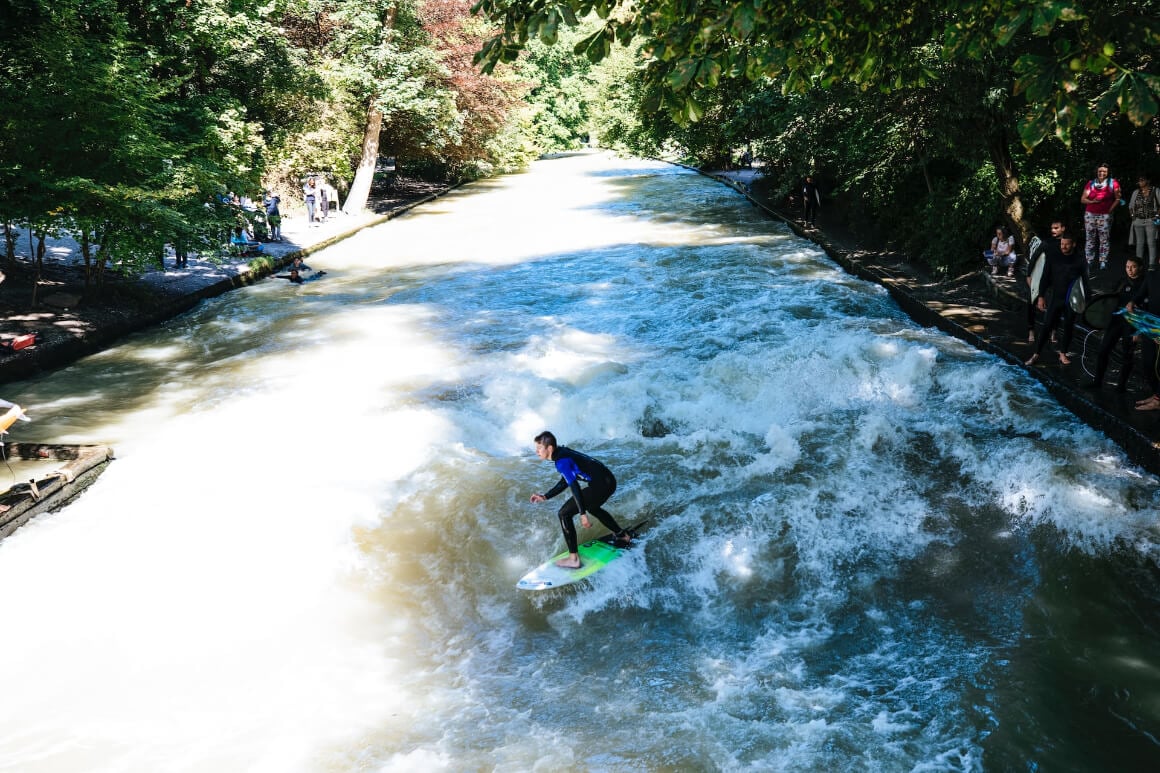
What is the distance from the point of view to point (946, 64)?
14172 mm

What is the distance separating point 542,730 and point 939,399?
24.7 feet

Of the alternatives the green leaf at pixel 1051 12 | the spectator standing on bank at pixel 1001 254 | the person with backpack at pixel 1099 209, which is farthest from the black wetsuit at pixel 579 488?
the spectator standing on bank at pixel 1001 254

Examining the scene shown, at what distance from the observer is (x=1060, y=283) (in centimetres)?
1066

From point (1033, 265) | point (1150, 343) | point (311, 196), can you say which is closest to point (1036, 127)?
point (1150, 343)

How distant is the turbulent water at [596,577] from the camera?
6051mm

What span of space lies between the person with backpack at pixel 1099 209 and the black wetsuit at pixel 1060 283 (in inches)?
105

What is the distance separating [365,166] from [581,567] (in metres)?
27.5

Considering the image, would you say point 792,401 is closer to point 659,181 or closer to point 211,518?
point 211,518

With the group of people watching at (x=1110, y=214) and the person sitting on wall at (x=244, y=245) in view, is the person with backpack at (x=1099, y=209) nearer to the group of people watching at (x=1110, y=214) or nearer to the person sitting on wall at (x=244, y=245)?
the group of people watching at (x=1110, y=214)

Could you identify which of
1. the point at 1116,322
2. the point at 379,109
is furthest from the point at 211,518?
the point at 379,109

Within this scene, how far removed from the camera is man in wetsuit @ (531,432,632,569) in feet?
25.6

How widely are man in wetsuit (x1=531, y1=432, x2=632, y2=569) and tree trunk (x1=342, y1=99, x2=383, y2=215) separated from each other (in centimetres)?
2602

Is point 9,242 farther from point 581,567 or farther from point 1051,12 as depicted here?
point 1051,12

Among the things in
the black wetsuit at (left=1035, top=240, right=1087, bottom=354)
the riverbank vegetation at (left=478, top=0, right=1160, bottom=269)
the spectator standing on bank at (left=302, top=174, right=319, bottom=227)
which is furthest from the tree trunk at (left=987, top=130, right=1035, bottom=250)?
the spectator standing on bank at (left=302, top=174, right=319, bottom=227)
